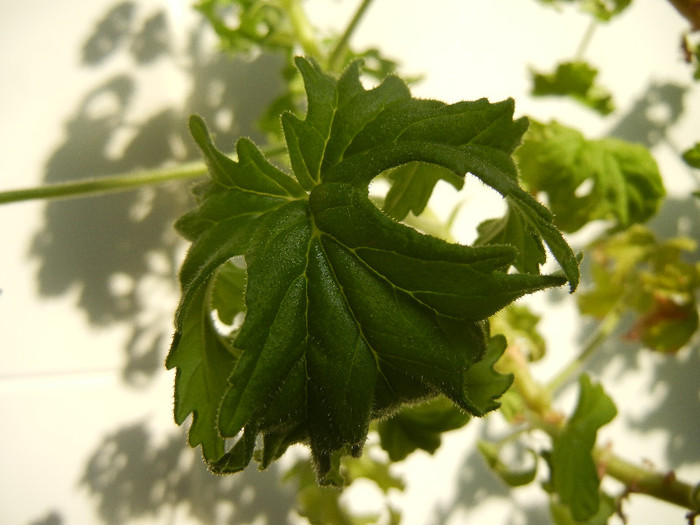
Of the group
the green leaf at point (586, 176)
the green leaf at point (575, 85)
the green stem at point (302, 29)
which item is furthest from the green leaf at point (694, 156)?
the green stem at point (302, 29)

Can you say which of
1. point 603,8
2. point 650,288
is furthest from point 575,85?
point 650,288

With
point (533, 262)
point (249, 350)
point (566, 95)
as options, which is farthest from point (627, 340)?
point (249, 350)

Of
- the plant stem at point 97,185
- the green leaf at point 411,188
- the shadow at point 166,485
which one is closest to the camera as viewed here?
the green leaf at point 411,188

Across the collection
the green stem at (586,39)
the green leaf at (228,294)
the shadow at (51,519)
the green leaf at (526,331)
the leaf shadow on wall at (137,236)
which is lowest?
the shadow at (51,519)

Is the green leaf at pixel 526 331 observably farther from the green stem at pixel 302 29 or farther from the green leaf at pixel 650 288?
the green stem at pixel 302 29

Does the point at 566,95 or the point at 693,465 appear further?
the point at 693,465

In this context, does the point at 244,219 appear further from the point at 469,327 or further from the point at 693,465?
the point at 693,465

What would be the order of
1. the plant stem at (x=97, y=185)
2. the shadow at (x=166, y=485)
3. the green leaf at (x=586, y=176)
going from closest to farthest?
the plant stem at (x=97, y=185) → the green leaf at (x=586, y=176) → the shadow at (x=166, y=485)

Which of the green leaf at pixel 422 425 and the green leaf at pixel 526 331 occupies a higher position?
the green leaf at pixel 422 425
